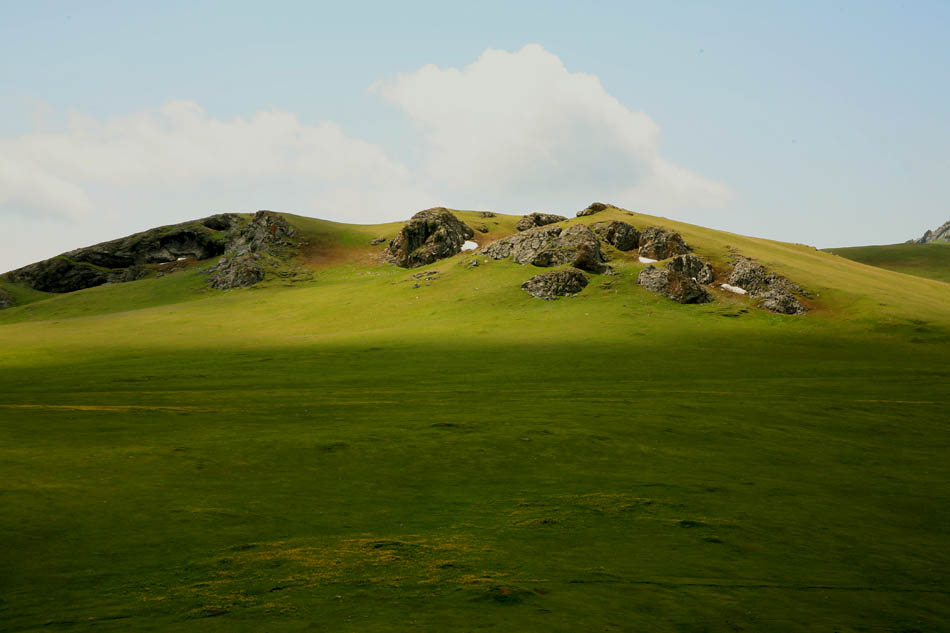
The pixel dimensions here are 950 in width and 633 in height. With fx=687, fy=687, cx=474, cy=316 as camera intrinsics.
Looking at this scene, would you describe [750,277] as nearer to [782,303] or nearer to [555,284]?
[782,303]

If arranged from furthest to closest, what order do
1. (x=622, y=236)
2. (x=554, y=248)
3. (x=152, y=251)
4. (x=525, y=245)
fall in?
(x=152, y=251), (x=525, y=245), (x=622, y=236), (x=554, y=248)

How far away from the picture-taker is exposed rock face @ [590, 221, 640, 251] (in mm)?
119750

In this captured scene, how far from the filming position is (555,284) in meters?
105

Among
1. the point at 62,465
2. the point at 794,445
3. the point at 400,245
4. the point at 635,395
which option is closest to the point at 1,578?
the point at 62,465

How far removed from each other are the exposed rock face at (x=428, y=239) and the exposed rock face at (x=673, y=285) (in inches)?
2229

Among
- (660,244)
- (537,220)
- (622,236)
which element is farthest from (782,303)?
(537,220)

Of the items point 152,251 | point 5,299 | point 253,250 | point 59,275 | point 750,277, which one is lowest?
point 750,277

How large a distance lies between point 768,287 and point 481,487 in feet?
279

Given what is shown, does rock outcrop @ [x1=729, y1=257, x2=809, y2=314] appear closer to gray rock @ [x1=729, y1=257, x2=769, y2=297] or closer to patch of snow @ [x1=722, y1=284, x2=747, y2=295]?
gray rock @ [x1=729, y1=257, x2=769, y2=297]

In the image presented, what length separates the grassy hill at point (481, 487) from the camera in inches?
661

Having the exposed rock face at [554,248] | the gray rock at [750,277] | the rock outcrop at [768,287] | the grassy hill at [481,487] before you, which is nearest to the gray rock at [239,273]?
the exposed rock face at [554,248]

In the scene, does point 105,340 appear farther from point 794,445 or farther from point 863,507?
point 863,507

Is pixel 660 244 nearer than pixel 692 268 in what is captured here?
No

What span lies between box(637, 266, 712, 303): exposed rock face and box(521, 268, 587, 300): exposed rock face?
31.2 ft
